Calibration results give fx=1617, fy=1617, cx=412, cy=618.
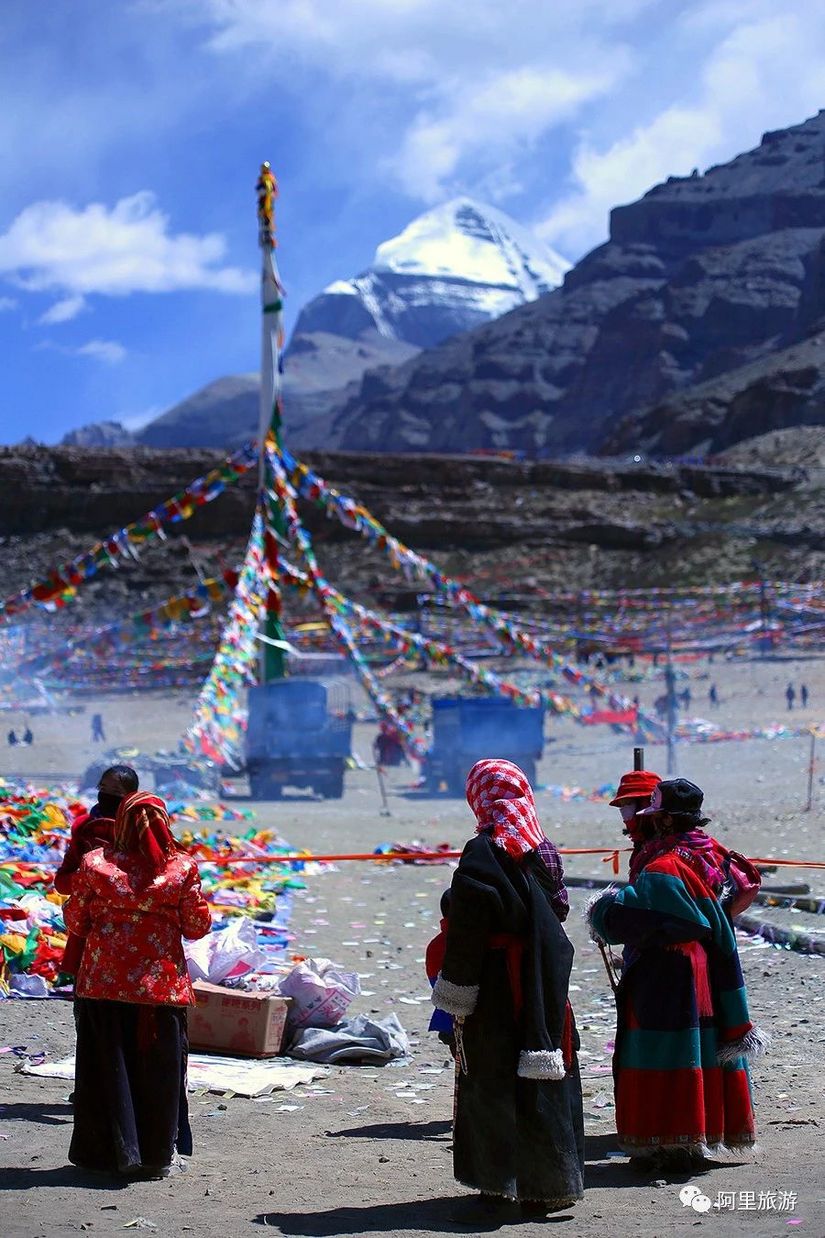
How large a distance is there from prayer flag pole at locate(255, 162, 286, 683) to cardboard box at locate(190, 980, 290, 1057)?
17150mm

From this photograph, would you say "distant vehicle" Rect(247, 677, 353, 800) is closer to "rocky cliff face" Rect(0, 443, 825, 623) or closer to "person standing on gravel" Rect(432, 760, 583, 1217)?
"person standing on gravel" Rect(432, 760, 583, 1217)

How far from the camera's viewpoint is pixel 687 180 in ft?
535

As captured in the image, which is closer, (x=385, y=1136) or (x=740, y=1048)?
(x=740, y=1048)

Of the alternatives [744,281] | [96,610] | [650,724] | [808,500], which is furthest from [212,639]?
[744,281]

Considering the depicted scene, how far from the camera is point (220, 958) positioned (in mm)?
7363

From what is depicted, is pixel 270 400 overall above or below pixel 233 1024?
above

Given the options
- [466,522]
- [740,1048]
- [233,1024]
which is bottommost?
[233,1024]

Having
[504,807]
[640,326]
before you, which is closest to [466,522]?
[504,807]

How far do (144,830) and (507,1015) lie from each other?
1.37m

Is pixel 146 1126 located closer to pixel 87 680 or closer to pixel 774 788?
pixel 774 788

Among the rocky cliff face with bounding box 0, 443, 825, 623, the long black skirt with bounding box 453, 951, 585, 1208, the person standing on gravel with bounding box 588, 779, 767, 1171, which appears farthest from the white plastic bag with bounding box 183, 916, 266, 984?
the rocky cliff face with bounding box 0, 443, 825, 623

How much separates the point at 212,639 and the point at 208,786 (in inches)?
904

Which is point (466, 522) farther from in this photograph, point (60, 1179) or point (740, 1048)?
point (60, 1179)

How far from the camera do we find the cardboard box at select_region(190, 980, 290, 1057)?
7.05m
